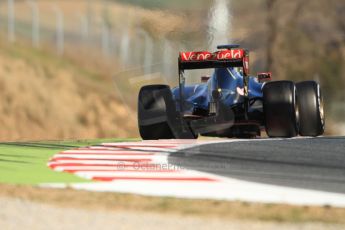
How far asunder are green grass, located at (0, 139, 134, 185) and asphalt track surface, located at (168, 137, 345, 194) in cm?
162

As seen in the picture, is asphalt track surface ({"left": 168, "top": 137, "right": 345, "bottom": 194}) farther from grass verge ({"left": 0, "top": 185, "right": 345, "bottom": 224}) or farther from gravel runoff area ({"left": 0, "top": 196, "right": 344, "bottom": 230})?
gravel runoff area ({"left": 0, "top": 196, "right": 344, "bottom": 230})

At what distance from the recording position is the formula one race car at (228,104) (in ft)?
40.9

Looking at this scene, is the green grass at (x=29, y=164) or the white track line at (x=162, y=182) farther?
the green grass at (x=29, y=164)

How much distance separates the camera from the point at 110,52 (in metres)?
24.9

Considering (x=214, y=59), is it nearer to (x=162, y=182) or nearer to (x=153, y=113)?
(x=153, y=113)

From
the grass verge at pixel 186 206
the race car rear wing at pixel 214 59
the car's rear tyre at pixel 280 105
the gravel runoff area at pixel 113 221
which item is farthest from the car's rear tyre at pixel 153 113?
the gravel runoff area at pixel 113 221

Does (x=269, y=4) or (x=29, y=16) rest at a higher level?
(x=269, y=4)

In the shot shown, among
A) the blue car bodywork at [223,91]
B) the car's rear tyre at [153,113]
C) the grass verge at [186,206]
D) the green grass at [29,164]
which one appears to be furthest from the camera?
the car's rear tyre at [153,113]

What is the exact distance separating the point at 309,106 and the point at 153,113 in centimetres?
273

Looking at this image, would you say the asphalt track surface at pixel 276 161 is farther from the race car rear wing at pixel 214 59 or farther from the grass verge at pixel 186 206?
the race car rear wing at pixel 214 59

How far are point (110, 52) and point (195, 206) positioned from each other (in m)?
18.8

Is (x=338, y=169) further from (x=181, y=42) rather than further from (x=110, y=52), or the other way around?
(x=110, y=52)

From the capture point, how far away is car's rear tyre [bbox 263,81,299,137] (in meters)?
12.4

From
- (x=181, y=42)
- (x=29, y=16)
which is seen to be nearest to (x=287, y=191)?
(x=181, y=42)
